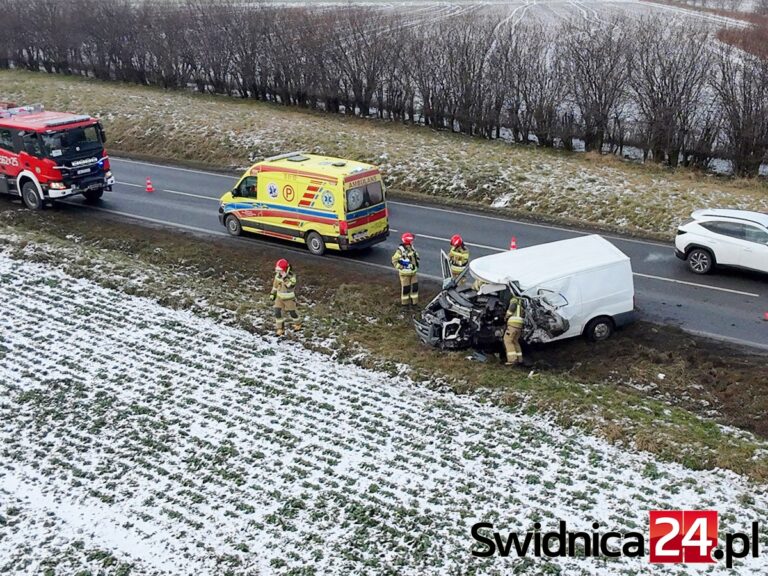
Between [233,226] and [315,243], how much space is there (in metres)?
2.95

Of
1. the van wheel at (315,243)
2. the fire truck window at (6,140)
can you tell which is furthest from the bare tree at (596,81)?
the fire truck window at (6,140)

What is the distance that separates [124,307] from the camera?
17.8 meters

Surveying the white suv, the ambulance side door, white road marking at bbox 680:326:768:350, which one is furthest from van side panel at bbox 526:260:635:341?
the ambulance side door

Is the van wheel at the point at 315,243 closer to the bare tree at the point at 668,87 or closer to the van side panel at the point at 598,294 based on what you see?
the van side panel at the point at 598,294

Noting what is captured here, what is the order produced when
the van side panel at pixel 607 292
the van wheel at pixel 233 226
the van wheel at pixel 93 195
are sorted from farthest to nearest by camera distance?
the van wheel at pixel 93 195
the van wheel at pixel 233 226
the van side panel at pixel 607 292

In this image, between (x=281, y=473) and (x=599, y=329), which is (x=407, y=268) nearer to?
(x=599, y=329)

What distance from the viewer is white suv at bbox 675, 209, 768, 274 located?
18.1m

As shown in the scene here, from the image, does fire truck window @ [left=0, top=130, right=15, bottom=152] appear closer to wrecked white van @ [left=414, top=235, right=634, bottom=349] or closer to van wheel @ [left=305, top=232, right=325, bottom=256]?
van wheel @ [left=305, top=232, right=325, bottom=256]

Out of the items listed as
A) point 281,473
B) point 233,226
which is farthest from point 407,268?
point 233,226

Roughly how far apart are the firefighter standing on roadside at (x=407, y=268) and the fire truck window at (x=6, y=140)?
1352cm

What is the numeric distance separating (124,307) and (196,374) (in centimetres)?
398

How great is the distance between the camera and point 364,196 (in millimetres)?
19516

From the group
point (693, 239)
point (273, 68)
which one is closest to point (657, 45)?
point (693, 239)

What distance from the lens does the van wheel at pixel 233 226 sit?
21688 millimetres
